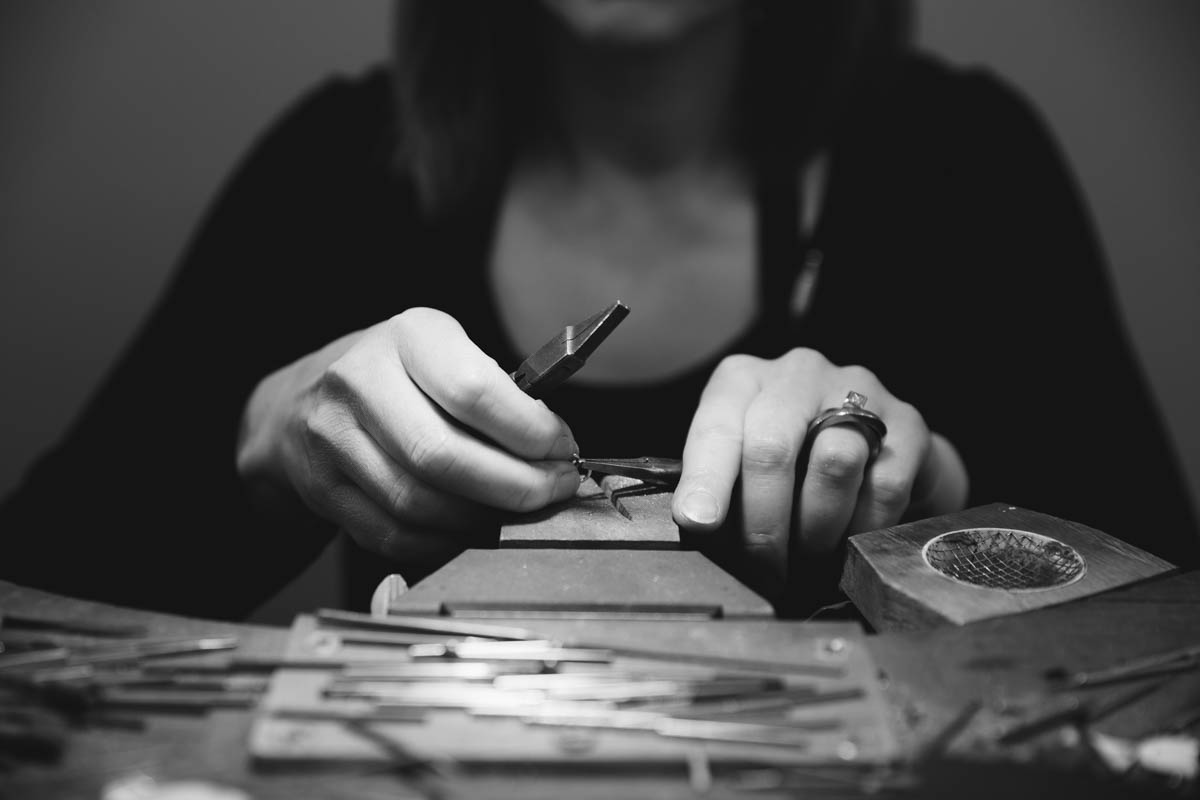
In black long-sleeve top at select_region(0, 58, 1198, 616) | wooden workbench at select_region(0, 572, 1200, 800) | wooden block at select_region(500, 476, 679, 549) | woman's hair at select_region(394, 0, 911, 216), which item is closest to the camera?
wooden workbench at select_region(0, 572, 1200, 800)

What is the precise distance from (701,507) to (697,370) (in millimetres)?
863

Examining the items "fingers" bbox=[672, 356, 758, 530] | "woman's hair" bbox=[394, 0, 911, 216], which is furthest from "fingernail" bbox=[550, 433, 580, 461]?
"woman's hair" bbox=[394, 0, 911, 216]

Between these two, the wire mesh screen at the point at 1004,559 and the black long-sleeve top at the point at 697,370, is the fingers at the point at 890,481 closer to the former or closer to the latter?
the wire mesh screen at the point at 1004,559

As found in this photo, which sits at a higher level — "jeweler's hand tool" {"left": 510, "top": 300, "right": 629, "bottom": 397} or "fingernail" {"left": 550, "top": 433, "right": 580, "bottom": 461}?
"jeweler's hand tool" {"left": 510, "top": 300, "right": 629, "bottom": 397}

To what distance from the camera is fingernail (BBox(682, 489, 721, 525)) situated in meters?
1.07

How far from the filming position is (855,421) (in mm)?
1173

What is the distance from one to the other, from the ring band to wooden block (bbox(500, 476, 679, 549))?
0.18m

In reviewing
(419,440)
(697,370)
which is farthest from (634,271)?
(419,440)

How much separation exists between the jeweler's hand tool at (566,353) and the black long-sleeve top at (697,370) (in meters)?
0.77

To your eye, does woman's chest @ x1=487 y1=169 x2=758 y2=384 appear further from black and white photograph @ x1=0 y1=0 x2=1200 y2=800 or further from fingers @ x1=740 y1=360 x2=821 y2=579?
fingers @ x1=740 y1=360 x2=821 y2=579

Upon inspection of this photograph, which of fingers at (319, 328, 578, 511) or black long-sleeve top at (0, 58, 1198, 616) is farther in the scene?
black long-sleeve top at (0, 58, 1198, 616)

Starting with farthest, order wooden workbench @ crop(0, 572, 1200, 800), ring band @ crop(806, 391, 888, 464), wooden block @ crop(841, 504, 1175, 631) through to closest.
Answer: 1. ring band @ crop(806, 391, 888, 464)
2. wooden block @ crop(841, 504, 1175, 631)
3. wooden workbench @ crop(0, 572, 1200, 800)

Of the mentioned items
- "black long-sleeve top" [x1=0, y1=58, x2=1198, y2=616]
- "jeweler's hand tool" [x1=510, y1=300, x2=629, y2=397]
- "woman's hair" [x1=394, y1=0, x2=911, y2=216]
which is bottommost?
"black long-sleeve top" [x1=0, y1=58, x2=1198, y2=616]

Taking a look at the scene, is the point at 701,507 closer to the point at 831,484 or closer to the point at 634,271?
the point at 831,484
